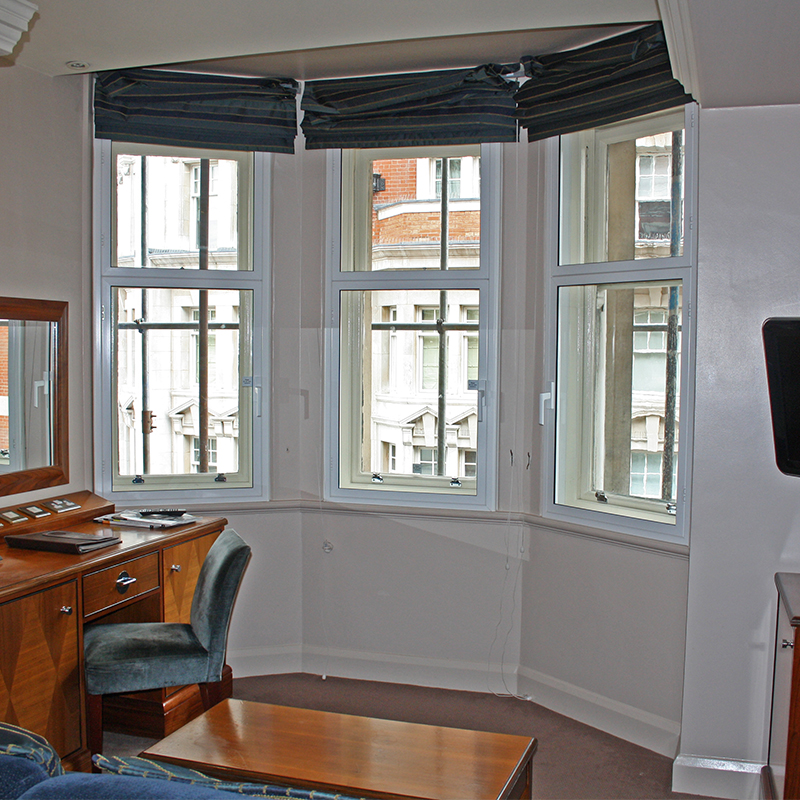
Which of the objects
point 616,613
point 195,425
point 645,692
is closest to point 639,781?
point 645,692

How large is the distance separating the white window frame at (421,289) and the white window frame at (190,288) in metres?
0.31

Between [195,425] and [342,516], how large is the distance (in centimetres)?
85

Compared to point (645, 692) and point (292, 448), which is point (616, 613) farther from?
point (292, 448)

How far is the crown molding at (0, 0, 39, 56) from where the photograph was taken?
2611mm

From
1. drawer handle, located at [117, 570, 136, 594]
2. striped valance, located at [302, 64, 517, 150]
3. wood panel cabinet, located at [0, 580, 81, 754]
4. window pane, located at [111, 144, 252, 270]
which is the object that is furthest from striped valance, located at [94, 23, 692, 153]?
wood panel cabinet, located at [0, 580, 81, 754]

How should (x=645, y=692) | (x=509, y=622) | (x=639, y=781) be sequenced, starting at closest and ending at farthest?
(x=639, y=781) → (x=645, y=692) → (x=509, y=622)

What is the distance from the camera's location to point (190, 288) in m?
3.86

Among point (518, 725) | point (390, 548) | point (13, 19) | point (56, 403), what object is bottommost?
point (518, 725)

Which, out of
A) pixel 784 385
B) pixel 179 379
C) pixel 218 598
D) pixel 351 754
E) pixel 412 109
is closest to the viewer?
pixel 351 754

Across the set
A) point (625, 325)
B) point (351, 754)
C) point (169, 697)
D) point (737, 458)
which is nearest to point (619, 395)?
point (625, 325)

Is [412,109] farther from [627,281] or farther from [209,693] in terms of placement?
[209,693]

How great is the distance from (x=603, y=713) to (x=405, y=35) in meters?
2.81

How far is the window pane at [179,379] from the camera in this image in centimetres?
385

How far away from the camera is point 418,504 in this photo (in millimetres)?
3846
